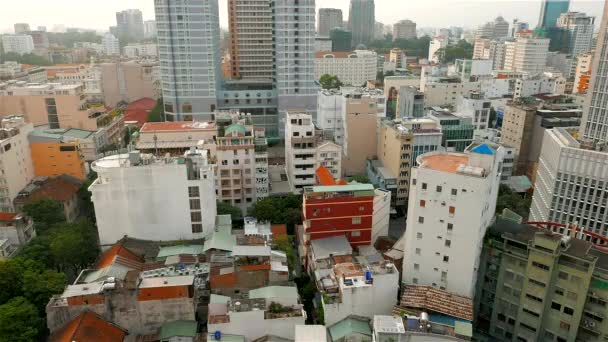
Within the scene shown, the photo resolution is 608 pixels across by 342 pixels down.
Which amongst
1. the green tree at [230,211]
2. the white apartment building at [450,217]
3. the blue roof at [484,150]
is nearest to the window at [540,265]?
the white apartment building at [450,217]

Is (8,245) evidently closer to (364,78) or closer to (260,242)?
(260,242)

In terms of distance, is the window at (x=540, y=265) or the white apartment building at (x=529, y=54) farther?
the white apartment building at (x=529, y=54)

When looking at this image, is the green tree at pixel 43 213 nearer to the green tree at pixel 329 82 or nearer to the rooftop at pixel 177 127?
the rooftop at pixel 177 127

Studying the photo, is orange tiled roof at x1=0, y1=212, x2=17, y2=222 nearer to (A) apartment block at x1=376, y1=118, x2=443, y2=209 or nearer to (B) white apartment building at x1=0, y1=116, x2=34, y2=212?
(B) white apartment building at x1=0, y1=116, x2=34, y2=212

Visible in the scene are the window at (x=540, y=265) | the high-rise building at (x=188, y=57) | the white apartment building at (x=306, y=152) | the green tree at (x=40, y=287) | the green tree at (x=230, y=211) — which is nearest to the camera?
the window at (x=540, y=265)

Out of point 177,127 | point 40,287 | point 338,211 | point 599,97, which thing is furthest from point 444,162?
point 177,127

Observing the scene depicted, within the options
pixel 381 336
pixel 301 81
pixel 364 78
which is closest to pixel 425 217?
pixel 381 336

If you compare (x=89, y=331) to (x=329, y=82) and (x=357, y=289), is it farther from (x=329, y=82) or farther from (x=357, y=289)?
(x=329, y=82)
